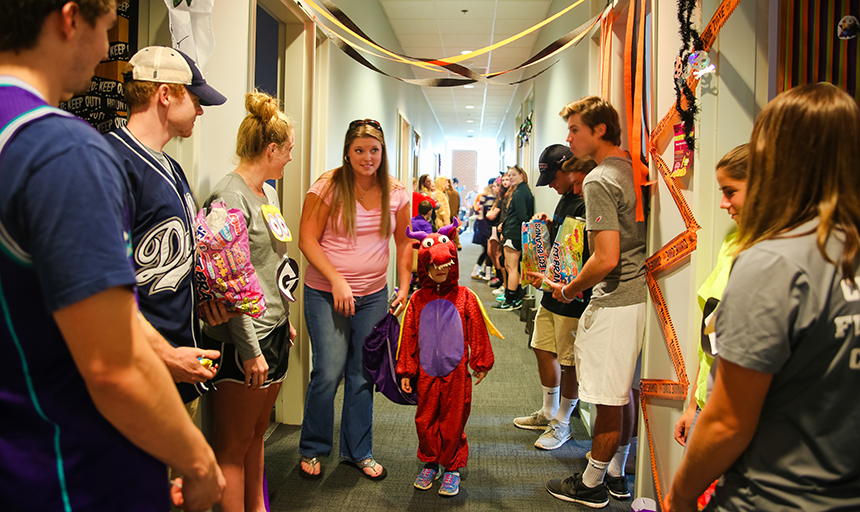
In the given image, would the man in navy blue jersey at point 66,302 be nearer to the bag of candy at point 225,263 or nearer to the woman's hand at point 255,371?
the bag of candy at point 225,263

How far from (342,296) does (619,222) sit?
1.23m

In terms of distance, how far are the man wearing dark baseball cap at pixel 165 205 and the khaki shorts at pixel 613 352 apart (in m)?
1.51

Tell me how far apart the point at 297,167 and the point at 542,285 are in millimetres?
1548

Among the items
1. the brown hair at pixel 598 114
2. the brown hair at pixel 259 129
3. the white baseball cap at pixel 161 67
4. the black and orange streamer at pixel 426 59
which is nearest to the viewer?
the white baseball cap at pixel 161 67

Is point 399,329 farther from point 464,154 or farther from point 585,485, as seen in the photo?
point 464,154

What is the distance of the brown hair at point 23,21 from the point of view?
0.68 m

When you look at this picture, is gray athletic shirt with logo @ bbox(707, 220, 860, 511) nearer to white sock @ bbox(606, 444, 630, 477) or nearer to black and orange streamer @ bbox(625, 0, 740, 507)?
black and orange streamer @ bbox(625, 0, 740, 507)

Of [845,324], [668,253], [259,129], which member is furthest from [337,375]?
[845,324]

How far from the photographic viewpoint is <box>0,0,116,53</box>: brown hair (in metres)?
0.68

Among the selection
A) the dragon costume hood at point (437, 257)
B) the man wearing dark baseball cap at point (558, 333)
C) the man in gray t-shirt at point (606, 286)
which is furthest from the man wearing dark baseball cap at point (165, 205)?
the man wearing dark baseball cap at point (558, 333)

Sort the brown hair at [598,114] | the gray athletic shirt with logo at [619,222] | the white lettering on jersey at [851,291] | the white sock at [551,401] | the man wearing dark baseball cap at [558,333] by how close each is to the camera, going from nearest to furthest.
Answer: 1. the white lettering on jersey at [851,291]
2. the gray athletic shirt with logo at [619,222]
3. the brown hair at [598,114]
4. the man wearing dark baseball cap at [558,333]
5. the white sock at [551,401]

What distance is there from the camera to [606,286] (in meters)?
2.23

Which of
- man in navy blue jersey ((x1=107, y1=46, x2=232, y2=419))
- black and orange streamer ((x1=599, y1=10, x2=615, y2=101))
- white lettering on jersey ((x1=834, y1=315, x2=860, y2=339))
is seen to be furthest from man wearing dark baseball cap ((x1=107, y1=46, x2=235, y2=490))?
black and orange streamer ((x1=599, y1=10, x2=615, y2=101))

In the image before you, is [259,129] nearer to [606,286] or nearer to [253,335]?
[253,335]
